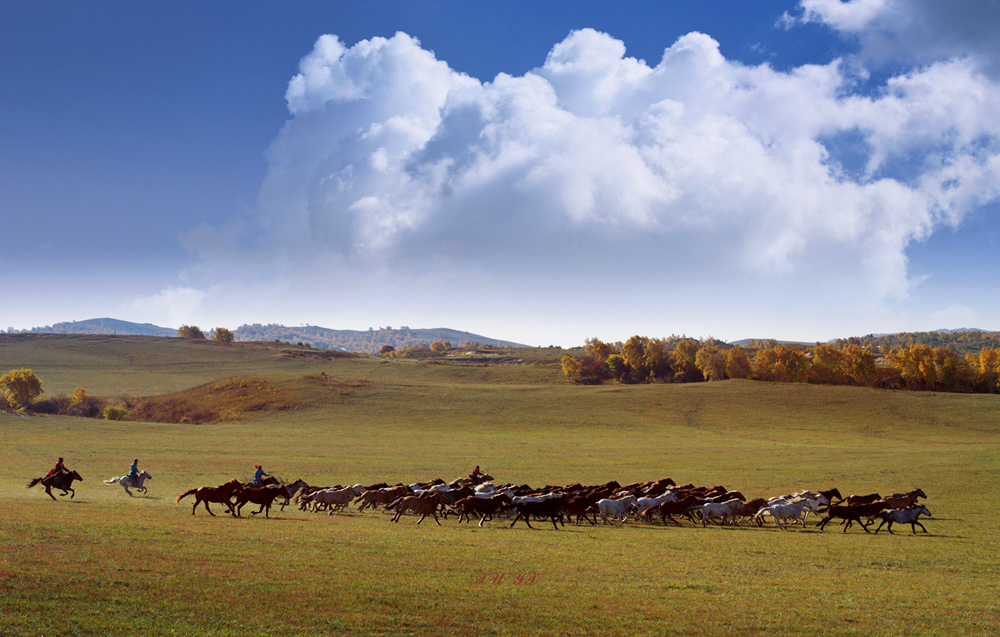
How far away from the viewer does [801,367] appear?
102 metres

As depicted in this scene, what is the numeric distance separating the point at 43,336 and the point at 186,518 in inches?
8065

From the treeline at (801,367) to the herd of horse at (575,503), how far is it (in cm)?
8402

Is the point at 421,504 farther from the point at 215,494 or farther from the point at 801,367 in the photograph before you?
the point at 801,367

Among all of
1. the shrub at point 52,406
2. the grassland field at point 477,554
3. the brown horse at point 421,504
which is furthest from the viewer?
the shrub at point 52,406

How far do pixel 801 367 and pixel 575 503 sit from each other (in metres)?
92.7

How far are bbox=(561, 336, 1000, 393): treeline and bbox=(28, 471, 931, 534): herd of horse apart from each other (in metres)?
84.0

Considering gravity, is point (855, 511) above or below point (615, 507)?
above

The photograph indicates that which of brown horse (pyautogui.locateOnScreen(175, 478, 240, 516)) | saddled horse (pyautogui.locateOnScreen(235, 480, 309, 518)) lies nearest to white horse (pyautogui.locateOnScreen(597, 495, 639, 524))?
saddled horse (pyautogui.locateOnScreen(235, 480, 309, 518))

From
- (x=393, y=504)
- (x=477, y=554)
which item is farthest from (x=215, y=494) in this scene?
(x=477, y=554)

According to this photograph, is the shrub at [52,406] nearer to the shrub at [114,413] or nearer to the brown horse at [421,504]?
the shrub at [114,413]

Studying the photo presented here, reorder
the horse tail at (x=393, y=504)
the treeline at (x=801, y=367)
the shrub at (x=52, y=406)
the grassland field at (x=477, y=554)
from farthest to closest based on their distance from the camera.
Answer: the treeline at (x=801, y=367)
the shrub at (x=52, y=406)
the horse tail at (x=393, y=504)
the grassland field at (x=477, y=554)

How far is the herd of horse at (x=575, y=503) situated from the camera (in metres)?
21.8

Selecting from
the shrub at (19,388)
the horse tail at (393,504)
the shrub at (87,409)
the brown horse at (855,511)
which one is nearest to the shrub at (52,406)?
the shrub at (87,409)

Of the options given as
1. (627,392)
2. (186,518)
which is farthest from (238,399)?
(186,518)
